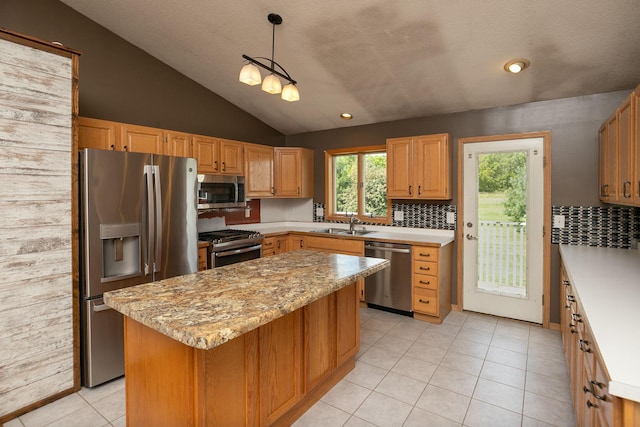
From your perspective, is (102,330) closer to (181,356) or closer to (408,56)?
(181,356)

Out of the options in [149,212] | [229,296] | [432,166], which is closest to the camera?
[229,296]

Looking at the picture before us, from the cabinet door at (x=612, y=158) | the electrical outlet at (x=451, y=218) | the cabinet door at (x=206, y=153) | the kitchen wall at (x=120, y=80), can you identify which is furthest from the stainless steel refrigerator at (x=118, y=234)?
the cabinet door at (x=612, y=158)

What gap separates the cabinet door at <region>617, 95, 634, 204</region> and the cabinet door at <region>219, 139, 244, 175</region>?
3687 millimetres

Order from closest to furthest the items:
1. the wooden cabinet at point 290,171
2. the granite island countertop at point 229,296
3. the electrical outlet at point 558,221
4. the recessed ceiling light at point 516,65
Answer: the granite island countertop at point 229,296, the recessed ceiling light at point 516,65, the electrical outlet at point 558,221, the wooden cabinet at point 290,171

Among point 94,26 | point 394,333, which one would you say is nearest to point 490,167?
point 394,333

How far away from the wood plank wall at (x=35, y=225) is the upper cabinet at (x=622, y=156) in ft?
11.8

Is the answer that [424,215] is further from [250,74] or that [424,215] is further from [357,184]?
[250,74]

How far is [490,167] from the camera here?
3.71 meters

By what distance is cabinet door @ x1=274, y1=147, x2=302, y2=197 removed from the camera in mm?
4809

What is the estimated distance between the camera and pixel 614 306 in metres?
1.50

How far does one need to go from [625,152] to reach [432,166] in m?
1.82

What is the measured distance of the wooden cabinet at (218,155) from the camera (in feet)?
12.5

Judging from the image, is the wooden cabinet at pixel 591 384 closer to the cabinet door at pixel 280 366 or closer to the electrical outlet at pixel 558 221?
the cabinet door at pixel 280 366

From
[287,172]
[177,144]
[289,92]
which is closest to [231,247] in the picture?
[177,144]
